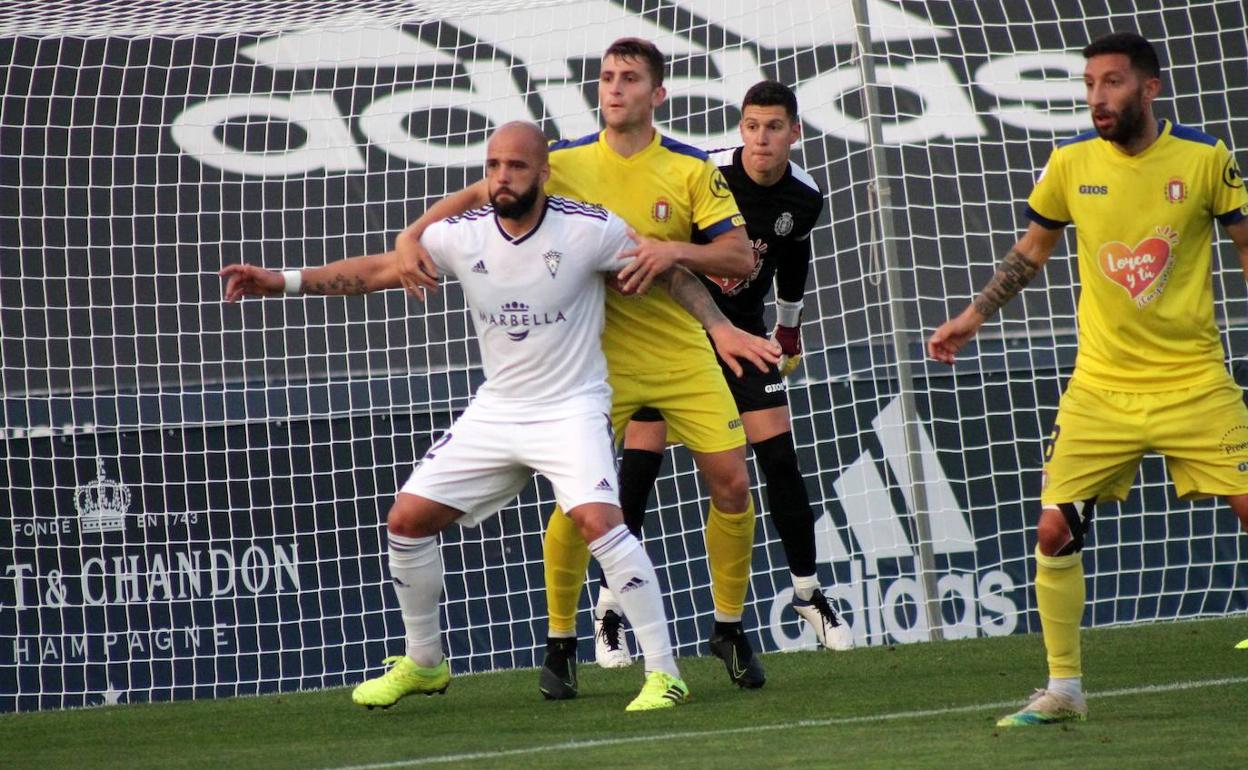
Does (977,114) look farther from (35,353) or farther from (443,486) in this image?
(443,486)

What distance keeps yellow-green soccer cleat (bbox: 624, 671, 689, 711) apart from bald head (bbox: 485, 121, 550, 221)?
1.48 metres

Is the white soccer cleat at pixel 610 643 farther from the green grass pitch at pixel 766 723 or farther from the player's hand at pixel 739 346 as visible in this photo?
the player's hand at pixel 739 346

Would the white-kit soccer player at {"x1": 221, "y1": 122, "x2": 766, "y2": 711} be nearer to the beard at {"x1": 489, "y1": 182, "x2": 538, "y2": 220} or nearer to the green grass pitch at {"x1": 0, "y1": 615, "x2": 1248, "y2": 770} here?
the beard at {"x1": 489, "y1": 182, "x2": 538, "y2": 220}

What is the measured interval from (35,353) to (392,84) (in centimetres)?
262

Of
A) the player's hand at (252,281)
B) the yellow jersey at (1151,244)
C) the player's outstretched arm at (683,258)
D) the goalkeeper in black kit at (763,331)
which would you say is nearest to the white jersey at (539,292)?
the player's outstretched arm at (683,258)

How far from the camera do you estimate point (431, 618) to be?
591 centimetres

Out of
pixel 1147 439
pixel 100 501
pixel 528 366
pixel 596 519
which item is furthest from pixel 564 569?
pixel 100 501

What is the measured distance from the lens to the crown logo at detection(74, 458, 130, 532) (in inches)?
384

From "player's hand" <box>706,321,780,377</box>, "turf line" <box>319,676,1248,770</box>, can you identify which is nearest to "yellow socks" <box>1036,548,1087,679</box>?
"turf line" <box>319,676,1248,770</box>

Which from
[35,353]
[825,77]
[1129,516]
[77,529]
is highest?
[825,77]

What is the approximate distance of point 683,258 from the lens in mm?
5586

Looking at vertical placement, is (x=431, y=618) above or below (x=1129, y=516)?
above

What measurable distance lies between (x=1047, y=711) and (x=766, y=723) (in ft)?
2.66

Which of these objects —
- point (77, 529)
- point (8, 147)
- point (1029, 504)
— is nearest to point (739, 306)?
point (1029, 504)
